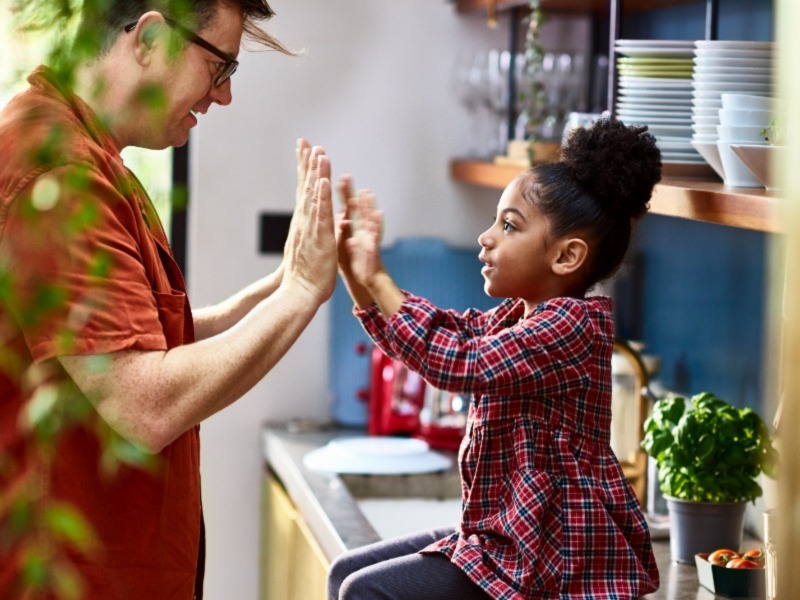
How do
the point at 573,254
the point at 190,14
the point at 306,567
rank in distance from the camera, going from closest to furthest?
the point at 190,14
the point at 573,254
the point at 306,567

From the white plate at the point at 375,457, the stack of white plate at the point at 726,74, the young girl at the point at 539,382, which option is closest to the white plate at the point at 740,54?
the stack of white plate at the point at 726,74

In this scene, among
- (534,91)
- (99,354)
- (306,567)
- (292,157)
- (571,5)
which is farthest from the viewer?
(292,157)

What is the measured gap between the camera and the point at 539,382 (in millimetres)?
1322

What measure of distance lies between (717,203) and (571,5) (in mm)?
1572

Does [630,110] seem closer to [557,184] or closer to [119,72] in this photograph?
[557,184]

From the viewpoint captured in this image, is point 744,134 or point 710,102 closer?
point 744,134

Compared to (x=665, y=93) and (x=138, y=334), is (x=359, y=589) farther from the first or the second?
(x=665, y=93)

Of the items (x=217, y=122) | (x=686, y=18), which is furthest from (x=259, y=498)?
(x=686, y=18)

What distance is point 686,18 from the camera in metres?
2.43

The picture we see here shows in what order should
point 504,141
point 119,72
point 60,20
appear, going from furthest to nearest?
1. point 504,141
2. point 119,72
3. point 60,20

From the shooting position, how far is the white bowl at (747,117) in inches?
57.0

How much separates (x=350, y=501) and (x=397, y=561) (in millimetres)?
895

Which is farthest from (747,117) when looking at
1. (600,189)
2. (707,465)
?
(707,465)

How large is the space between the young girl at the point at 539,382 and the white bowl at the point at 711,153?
0.17 metres
